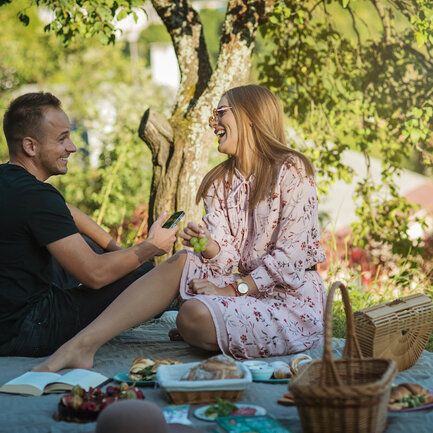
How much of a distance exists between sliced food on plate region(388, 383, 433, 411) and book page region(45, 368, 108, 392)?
1223 mm

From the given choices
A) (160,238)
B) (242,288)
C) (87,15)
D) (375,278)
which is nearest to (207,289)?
(242,288)

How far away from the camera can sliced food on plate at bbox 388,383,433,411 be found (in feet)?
8.53

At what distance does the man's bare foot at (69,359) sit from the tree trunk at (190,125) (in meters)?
2.28

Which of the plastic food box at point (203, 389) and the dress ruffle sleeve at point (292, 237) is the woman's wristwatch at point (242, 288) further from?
the plastic food box at point (203, 389)

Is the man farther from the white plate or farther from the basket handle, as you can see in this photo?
the basket handle

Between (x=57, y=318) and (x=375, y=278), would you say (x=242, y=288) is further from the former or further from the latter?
(x=375, y=278)

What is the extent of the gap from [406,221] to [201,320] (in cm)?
304

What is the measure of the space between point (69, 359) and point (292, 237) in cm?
122

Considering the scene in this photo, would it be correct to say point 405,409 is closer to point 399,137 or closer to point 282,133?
point 282,133

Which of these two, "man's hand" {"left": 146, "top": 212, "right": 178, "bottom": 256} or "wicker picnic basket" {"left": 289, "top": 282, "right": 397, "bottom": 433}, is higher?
"man's hand" {"left": 146, "top": 212, "right": 178, "bottom": 256}

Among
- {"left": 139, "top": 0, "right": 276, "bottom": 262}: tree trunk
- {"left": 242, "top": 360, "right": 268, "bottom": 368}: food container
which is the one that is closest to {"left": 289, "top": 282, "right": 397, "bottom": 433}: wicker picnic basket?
{"left": 242, "top": 360, "right": 268, "bottom": 368}: food container

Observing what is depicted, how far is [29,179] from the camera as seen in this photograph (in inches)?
136

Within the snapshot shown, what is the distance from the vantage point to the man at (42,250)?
3381 mm

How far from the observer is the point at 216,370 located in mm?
2773
